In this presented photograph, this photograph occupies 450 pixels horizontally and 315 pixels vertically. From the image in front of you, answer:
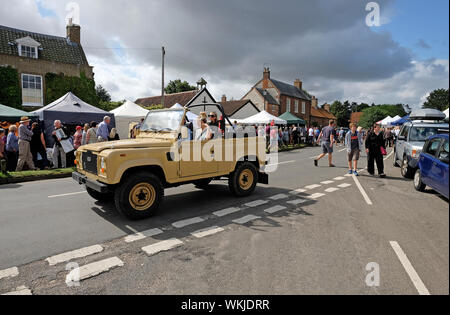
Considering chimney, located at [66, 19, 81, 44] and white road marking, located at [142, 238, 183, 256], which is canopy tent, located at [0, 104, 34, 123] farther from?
chimney, located at [66, 19, 81, 44]

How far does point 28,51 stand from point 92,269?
2535cm

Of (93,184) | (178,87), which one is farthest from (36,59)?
(178,87)

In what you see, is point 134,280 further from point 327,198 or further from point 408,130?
point 408,130

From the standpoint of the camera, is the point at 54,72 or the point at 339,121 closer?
the point at 54,72

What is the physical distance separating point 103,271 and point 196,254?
118 centimetres

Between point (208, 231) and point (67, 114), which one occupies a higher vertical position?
point (67, 114)

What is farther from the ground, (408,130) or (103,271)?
(408,130)

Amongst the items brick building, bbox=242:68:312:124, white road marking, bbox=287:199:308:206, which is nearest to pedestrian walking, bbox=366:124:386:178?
white road marking, bbox=287:199:308:206

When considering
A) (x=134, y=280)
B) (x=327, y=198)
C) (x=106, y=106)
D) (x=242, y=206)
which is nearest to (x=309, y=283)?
(x=134, y=280)

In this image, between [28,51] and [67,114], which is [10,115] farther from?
[28,51]

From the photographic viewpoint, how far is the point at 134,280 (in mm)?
3184

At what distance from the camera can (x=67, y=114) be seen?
45.6 ft

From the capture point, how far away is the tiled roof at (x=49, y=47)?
70.4ft
